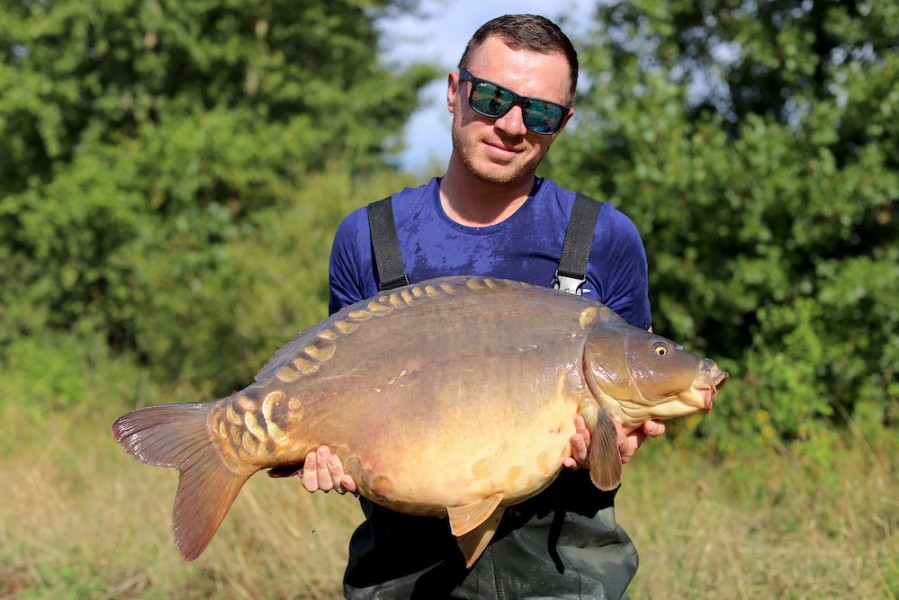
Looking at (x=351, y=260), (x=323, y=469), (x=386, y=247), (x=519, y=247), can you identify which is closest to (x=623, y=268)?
(x=519, y=247)

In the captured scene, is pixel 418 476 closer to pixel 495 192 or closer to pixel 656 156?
pixel 495 192

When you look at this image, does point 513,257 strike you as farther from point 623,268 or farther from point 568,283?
point 623,268

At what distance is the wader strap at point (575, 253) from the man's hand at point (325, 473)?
753 mm

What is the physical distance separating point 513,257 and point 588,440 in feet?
2.00

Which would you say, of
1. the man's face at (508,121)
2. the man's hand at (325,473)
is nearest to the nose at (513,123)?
the man's face at (508,121)

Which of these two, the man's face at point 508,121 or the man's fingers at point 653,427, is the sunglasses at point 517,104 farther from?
the man's fingers at point 653,427

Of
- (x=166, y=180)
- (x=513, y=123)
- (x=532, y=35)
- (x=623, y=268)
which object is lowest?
(x=166, y=180)

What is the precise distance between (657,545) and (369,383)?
8.87 feet

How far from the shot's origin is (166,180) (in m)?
10.3

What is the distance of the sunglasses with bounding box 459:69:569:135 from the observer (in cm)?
261

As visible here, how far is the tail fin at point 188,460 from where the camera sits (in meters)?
2.32

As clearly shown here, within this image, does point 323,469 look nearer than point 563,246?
Yes

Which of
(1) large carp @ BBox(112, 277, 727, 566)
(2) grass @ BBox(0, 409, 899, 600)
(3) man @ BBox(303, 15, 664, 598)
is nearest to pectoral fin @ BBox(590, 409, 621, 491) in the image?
(1) large carp @ BBox(112, 277, 727, 566)

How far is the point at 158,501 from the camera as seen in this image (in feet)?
19.1
